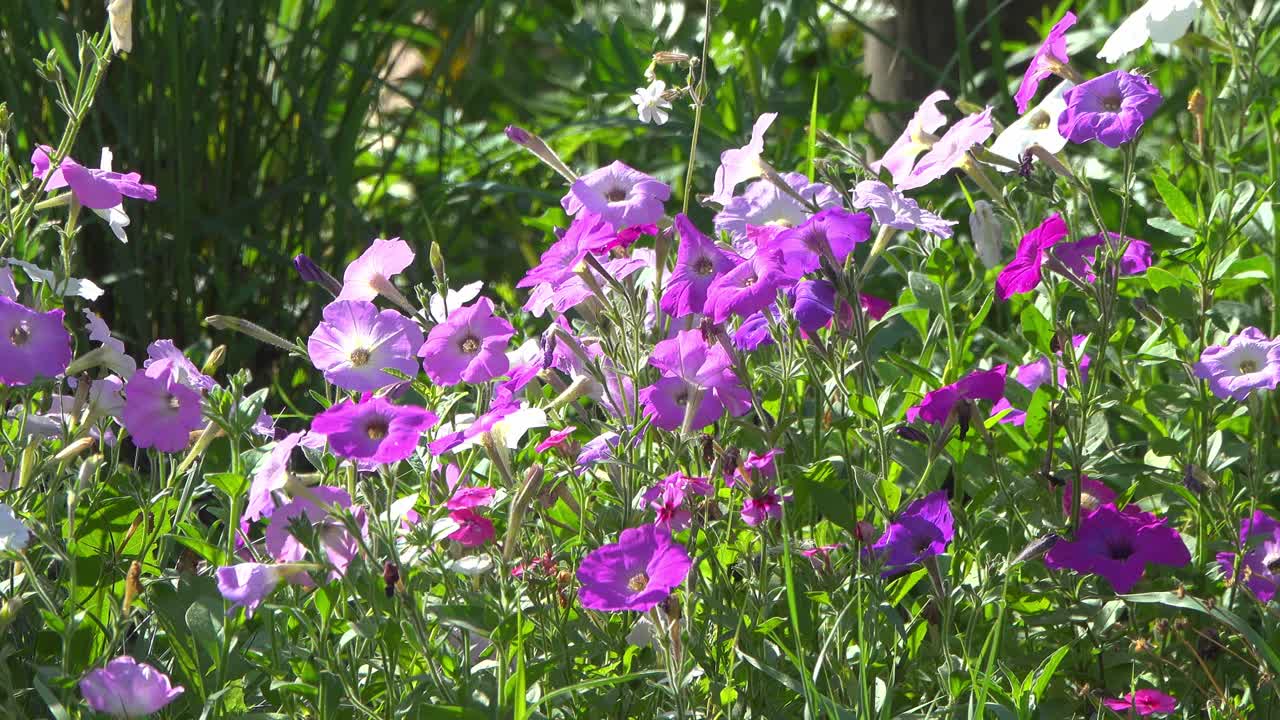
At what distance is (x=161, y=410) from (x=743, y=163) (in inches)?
22.8

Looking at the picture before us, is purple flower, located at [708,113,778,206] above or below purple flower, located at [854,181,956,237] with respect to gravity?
above

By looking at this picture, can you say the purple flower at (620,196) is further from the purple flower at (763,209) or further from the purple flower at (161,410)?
the purple flower at (161,410)

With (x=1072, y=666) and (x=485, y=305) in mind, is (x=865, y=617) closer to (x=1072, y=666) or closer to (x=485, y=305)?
(x=1072, y=666)

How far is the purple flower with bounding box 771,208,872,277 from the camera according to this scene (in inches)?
47.0

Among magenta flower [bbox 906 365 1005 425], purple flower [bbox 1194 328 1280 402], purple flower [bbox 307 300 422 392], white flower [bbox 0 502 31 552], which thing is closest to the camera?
white flower [bbox 0 502 31 552]

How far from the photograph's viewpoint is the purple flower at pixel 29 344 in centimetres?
120

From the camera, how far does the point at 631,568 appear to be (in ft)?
3.74

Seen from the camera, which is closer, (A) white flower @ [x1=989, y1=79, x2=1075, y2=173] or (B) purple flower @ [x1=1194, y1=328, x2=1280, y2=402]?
(A) white flower @ [x1=989, y1=79, x2=1075, y2=173]

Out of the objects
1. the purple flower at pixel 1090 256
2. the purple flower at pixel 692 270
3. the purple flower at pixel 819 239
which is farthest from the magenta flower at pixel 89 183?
the purple flower at pixel 1090 256

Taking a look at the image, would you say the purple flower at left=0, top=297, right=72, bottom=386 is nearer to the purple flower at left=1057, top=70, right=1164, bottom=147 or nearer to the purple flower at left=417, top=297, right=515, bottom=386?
the purple flower at left=417, top=297, right=515, bottom=386

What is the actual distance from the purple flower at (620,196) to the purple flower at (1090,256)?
0.38 metres

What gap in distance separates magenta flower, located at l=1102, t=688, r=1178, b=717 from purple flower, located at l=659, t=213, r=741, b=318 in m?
0.50

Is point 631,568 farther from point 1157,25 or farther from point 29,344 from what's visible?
point 1157,25

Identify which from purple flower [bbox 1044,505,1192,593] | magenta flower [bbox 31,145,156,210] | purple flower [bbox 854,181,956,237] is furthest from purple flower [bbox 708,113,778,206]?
magenta flower [bbox 31,145,156,210]
